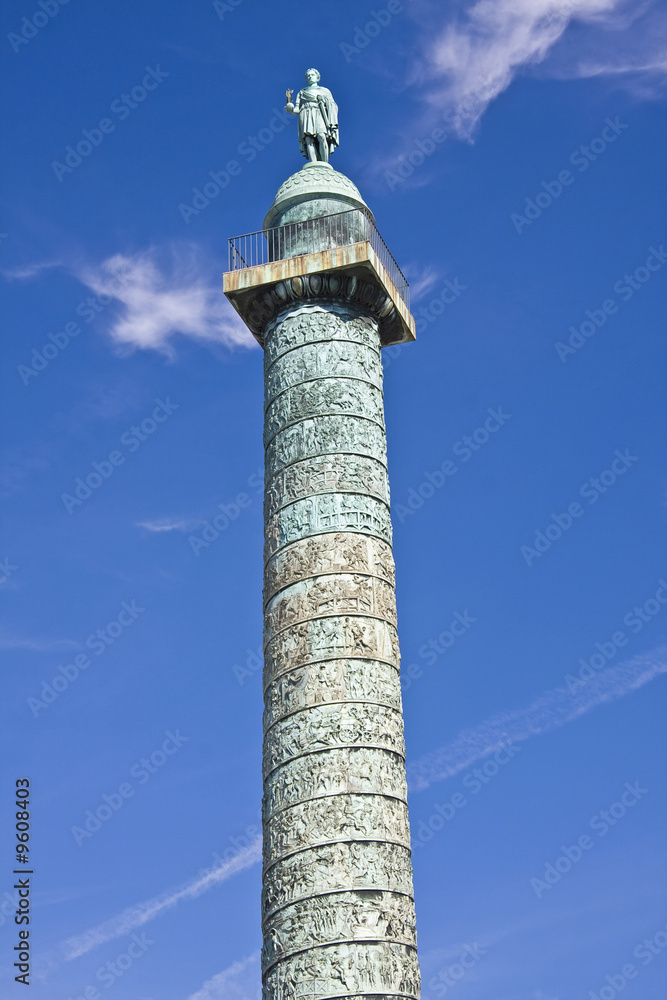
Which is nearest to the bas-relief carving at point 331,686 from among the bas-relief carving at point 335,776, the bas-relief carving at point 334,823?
the bas-relief carving at point 335,776

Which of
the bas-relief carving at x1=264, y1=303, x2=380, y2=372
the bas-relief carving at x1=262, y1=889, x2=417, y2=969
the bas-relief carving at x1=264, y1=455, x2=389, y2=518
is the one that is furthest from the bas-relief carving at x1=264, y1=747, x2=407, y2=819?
the bas-relief carving at x1=264, y1=303, x2=380, y2=372

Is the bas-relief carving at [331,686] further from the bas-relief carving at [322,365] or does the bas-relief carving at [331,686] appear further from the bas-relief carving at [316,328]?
the bas-relief carving at [316,328]

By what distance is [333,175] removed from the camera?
47.0ft

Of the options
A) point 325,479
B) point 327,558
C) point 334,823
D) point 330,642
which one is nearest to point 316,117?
point 325,479

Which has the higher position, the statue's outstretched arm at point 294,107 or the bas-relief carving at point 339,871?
the statue's outstretched arm at point 294,107

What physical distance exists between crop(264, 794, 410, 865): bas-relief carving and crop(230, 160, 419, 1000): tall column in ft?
0.04

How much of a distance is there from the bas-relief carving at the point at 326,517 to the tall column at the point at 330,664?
0.04 ft

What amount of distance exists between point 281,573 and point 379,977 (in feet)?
12.2

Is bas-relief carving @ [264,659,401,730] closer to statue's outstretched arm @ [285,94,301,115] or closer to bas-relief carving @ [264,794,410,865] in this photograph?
bas-relief carving @ [264,794,410,865]

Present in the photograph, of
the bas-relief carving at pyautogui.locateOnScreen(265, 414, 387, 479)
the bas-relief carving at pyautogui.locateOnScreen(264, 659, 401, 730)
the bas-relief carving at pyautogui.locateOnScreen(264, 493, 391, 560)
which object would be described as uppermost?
the bas-relief carving at pyautogui.locateOnScreen(265, 414, 387, 479)

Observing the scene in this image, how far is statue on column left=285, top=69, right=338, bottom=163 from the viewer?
14906 millimetres

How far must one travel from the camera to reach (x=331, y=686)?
37.3 feet

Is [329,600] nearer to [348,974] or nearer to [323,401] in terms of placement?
[323,401]

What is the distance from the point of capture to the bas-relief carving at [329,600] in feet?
38.6
